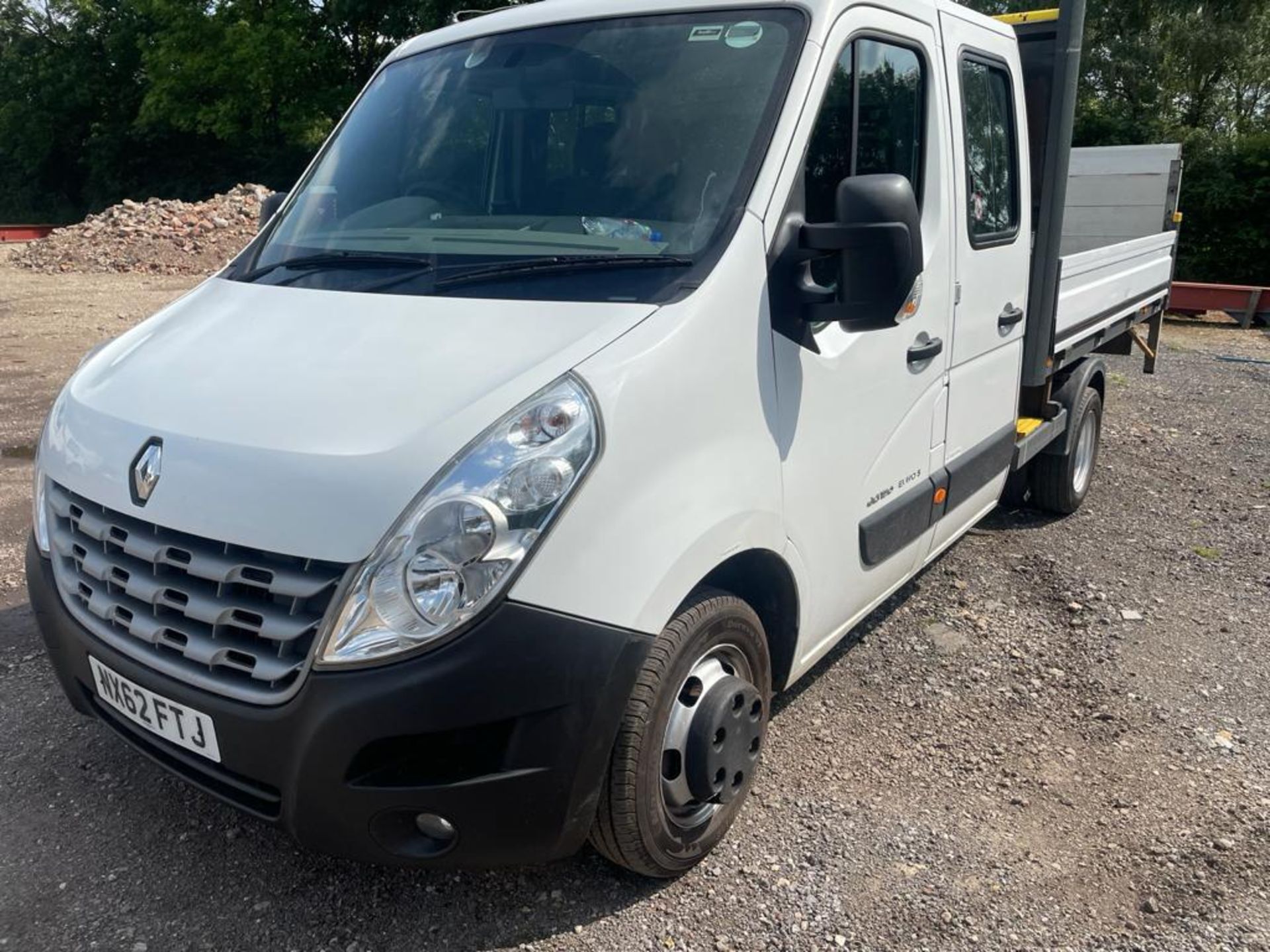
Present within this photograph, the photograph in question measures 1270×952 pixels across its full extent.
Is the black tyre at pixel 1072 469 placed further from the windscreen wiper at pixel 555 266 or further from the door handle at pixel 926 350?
the windscreen wiper at pixel 555 266

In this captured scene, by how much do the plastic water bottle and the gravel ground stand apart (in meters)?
1.68

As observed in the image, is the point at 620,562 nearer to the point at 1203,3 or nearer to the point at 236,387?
the point at 236,387

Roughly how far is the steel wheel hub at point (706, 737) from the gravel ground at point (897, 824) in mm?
269

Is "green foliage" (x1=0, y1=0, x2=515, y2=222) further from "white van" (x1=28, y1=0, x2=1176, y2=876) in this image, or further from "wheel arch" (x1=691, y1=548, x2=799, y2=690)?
"wheel arch" (x1=691, y1=548, x2=799, y2=690)

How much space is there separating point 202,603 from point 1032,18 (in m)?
4.52

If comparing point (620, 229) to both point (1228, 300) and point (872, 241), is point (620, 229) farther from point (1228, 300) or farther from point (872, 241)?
point (1228, 300)

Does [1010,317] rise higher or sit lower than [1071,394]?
higher

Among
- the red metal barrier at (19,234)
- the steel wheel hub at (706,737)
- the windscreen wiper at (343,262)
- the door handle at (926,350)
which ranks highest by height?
the windscreen wiper at (343,262)

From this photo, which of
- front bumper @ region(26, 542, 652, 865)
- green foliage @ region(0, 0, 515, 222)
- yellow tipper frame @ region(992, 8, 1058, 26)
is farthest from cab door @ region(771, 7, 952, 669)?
green foliage @ region(0, 0, 515, 222)

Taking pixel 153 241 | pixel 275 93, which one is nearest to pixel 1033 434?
pixel 153 241

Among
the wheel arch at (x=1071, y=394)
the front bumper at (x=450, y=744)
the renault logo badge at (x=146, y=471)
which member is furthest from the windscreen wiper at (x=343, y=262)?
the wheel arch at (x=1071, y=394)

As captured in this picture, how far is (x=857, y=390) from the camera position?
10.1 feet

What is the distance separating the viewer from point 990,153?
3969 millimetres

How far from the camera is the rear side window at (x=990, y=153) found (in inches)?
148
